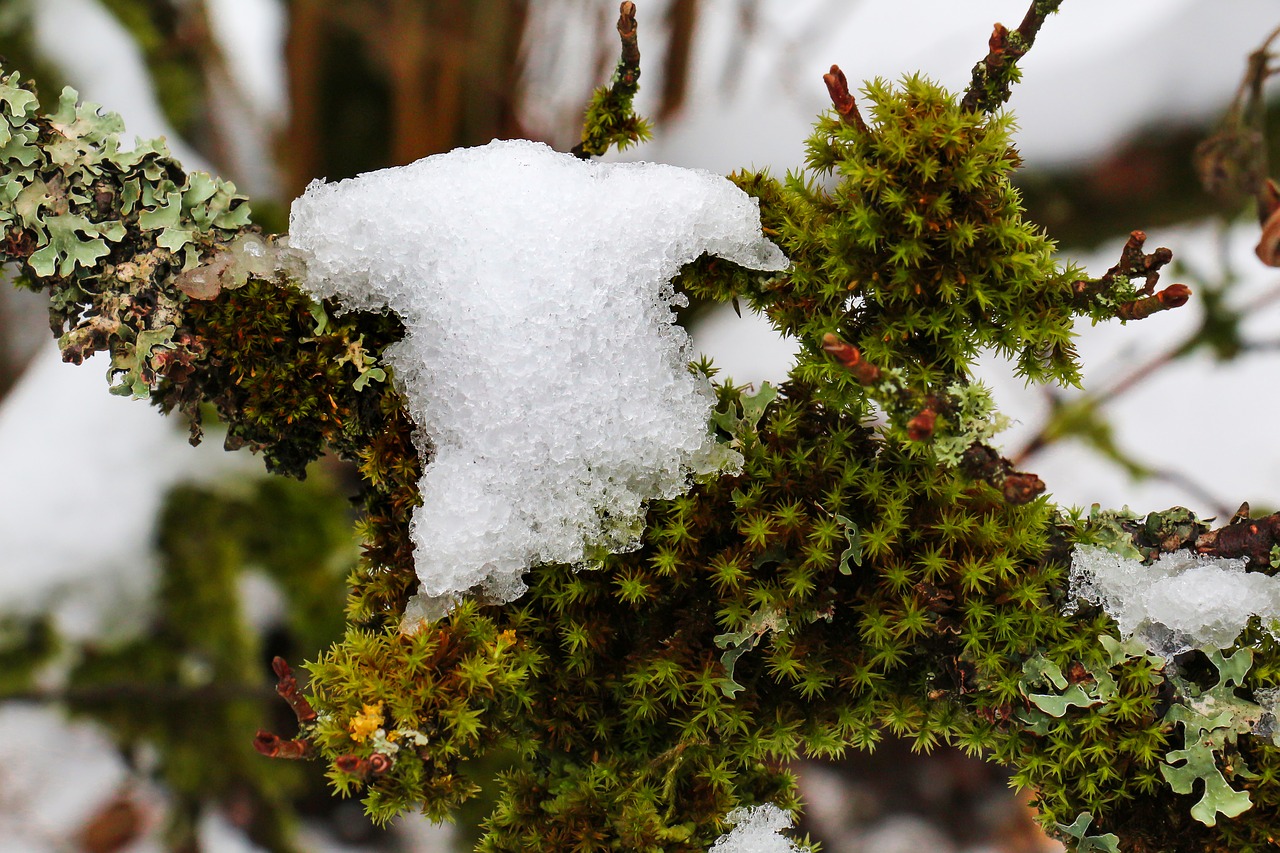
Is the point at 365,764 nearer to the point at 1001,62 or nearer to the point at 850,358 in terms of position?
the point at 850,358

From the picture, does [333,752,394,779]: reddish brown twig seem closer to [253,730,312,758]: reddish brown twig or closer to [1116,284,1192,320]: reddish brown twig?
[253,730,312,758]: reddish brown twig

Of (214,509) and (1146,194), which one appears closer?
(214,509)

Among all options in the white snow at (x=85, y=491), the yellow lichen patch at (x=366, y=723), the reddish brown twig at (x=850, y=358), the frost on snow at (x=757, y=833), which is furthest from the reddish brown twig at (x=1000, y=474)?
the white snow at (x=85, y=491)

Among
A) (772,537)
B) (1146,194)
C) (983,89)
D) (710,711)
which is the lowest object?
(710,711)

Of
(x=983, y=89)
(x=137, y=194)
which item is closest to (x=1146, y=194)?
(x=983, y=89)

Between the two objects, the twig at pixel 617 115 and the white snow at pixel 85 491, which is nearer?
the twig at pixel 617 115

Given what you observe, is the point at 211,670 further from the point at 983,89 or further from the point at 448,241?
the point at 983,89

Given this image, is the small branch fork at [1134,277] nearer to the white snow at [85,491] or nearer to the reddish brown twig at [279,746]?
the reddish brown twig at [279,746]
